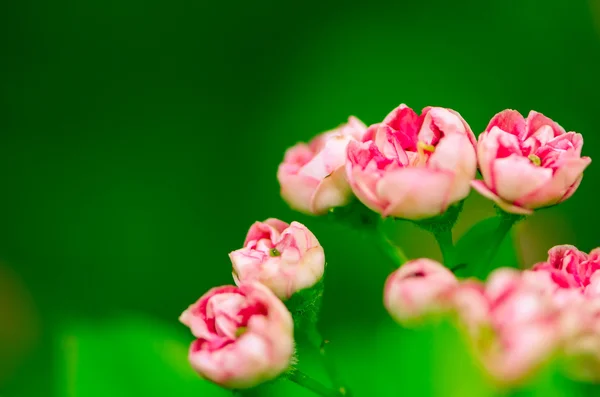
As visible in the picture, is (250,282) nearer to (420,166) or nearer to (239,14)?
(420,166)

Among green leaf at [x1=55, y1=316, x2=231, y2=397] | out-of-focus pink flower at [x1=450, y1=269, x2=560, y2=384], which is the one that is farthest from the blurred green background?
out-of-focus pink flower at [x1=450, y1=269, x2=560, y2=384]

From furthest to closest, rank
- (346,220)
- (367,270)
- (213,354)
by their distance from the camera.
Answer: (367,270) < (346,220) < (213,354)

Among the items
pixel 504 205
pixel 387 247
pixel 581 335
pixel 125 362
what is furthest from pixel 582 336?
pixel 125 362

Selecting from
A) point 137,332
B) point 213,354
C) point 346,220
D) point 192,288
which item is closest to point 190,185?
point 192,288

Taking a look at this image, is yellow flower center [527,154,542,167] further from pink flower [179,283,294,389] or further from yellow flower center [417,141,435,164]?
pink flower [179,283,294,389]

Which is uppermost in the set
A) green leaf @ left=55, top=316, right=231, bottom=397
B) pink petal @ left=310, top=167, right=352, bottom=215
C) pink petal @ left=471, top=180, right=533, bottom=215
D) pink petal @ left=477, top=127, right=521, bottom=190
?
pink petal @ left=477, top=127, right=521, bottom=190

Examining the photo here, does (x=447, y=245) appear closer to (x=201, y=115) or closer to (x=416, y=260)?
(x=416, y=260)

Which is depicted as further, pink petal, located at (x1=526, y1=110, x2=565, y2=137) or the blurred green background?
the blurred green background

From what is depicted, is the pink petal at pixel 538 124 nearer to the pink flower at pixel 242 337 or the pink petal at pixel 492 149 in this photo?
the pink petal at pixel 492 149
